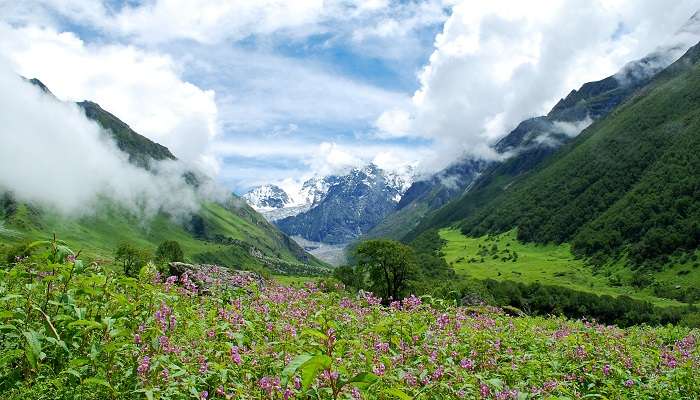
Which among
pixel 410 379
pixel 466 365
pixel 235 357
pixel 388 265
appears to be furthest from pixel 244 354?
pixel 388 265

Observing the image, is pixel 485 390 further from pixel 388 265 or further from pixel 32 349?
pixel 388 265

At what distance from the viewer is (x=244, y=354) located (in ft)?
26.9

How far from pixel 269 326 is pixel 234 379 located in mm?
3012

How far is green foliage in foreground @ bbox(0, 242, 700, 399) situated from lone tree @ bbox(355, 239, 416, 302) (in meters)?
79.7

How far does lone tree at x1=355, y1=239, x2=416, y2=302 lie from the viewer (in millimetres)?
93688

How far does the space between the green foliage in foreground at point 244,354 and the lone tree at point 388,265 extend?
79.7 m

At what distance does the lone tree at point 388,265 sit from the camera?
93.7 meters

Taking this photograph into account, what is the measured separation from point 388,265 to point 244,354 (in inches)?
3431

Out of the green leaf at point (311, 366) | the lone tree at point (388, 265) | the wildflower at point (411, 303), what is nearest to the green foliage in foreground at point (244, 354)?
the green leaf at point (311, 366)

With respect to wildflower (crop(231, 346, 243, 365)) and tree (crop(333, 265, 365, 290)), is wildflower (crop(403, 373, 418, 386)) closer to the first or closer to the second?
wildflower (crop(231, 346, 243, 365))

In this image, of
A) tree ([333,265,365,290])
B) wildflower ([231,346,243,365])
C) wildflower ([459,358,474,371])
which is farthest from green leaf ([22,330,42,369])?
tree ([333,265,365,290])

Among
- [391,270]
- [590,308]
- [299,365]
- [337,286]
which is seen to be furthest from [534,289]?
[299,365]

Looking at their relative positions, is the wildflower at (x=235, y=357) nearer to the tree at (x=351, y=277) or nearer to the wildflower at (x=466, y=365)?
the wildflower at (x=466, y=365)

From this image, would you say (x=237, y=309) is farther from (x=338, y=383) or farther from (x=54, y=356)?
(x=338, y=383)
